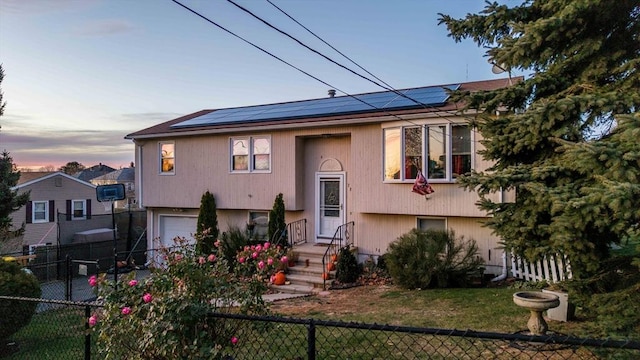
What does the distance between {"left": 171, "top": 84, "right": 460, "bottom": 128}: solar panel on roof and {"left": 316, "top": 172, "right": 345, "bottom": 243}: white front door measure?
2082 millimetres

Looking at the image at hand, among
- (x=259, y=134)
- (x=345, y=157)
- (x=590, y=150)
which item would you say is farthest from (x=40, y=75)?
(x=590, y=150)

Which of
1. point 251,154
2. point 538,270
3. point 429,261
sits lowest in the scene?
point 538,270

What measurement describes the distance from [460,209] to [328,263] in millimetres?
3918

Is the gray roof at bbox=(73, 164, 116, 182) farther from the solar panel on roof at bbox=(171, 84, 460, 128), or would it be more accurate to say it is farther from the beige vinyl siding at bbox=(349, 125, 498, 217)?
the beige vinyl siding at bbox=(349, 125, 498, 217)

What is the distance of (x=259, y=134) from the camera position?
1471 centimetres

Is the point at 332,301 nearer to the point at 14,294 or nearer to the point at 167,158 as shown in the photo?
the point at 14,294

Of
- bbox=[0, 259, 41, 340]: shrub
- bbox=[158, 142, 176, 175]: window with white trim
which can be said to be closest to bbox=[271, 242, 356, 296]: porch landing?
bbox=[0, 259, 41, 340]: shrub

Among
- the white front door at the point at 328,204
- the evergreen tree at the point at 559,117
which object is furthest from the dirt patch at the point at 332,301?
the evergreen tree at the point at 559,117

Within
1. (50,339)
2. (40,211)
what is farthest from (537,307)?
(40,211)

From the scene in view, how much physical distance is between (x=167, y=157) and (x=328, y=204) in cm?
670

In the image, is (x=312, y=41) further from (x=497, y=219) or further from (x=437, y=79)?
(x=437, y=79)

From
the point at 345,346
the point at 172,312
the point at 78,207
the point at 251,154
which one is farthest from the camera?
the point at 78,207

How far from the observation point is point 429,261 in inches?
405

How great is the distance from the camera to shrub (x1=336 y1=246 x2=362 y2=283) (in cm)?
1173
